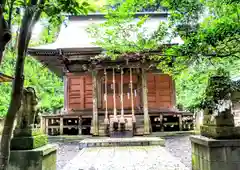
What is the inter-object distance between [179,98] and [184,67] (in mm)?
18337

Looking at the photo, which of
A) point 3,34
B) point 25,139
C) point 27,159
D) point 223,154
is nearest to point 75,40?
point 25,139

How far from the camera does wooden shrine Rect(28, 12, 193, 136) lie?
1277 centimetres

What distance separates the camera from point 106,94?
45.5 ft

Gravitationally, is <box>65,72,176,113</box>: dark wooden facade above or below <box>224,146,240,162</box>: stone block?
above

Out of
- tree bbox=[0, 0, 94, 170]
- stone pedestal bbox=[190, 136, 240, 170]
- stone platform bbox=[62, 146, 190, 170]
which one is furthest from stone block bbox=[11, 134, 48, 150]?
stone pedestal bbox=[190, 136, 240, 170]

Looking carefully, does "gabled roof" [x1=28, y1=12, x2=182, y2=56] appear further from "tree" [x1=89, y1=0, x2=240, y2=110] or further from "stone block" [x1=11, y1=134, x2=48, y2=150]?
"stone block" [x1=11, y1=134, x2=48, y2=150]

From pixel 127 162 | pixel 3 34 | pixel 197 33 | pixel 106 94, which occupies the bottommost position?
pixel 127 162

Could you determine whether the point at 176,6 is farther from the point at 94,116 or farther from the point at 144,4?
the point at 94,116

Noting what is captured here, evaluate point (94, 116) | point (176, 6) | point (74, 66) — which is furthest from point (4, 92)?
point (176, 6)

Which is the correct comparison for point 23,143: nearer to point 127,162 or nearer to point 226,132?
point 226,132

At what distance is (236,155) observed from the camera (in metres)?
3.71

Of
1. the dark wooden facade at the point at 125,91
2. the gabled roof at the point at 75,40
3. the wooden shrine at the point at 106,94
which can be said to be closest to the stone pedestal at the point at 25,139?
the gabled roof at the point at 75,40

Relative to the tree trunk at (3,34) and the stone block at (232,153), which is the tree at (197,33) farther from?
the tree trunk at (3,34)

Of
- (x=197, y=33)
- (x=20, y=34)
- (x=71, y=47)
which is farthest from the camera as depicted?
(x=71, y=47)
